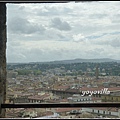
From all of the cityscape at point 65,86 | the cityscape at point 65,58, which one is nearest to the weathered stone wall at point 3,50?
the cityscape at point 65,58

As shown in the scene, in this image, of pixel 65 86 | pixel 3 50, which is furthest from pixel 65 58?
Result: pixel 3 50

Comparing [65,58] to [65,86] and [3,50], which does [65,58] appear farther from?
[3,50]

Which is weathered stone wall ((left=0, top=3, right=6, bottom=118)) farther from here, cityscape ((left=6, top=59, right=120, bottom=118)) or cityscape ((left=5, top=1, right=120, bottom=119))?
cityscape ((left=6, top=59, right=120, bottom=118))

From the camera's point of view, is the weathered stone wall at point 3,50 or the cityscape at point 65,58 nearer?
the cityscape at point 65,58

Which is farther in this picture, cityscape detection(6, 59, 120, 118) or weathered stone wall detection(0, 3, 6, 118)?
weathered stone wall detection(0, 3, 6, 118)

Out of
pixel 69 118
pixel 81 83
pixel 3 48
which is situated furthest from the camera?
pixel 3 48

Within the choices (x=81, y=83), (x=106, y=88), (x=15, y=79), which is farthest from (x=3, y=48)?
(x=106, y=88)

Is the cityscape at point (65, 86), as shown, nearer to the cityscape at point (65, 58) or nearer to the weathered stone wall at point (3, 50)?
the cityscape at point (65, 58)

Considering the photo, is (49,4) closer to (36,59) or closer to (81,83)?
(36,59)

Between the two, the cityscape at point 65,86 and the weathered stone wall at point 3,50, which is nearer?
the cityscape at point 65,86

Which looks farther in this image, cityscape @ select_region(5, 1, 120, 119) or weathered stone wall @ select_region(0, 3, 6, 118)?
weathered stone wall @ select_region(0, 3, 6, 118)

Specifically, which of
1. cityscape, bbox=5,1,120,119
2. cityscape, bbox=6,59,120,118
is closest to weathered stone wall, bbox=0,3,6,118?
cityscape, bbox=5,1,120,119
